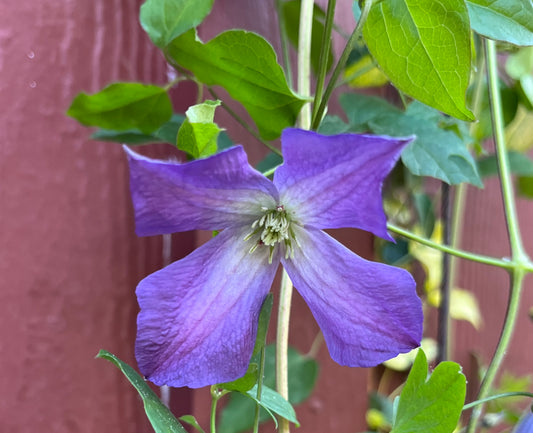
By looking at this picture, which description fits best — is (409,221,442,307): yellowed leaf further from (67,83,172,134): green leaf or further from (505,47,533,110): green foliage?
(67,83,172,134): green leaf

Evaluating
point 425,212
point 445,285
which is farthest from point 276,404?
point 425,212

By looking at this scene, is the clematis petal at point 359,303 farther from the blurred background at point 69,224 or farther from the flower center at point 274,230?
the blurred background at point 69,224

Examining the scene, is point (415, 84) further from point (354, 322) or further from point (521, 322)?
point (521, 322)

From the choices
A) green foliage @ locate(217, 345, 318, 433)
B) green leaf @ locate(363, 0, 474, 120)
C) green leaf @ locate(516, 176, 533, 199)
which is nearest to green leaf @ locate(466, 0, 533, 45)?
green leaf @ locate(363, 0, 474, 120)

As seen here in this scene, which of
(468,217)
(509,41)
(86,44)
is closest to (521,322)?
(468,217)

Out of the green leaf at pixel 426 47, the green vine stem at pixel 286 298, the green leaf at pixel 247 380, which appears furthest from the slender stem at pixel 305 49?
the green leaf at pixel 247 380

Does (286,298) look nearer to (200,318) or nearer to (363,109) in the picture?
(200,318)
